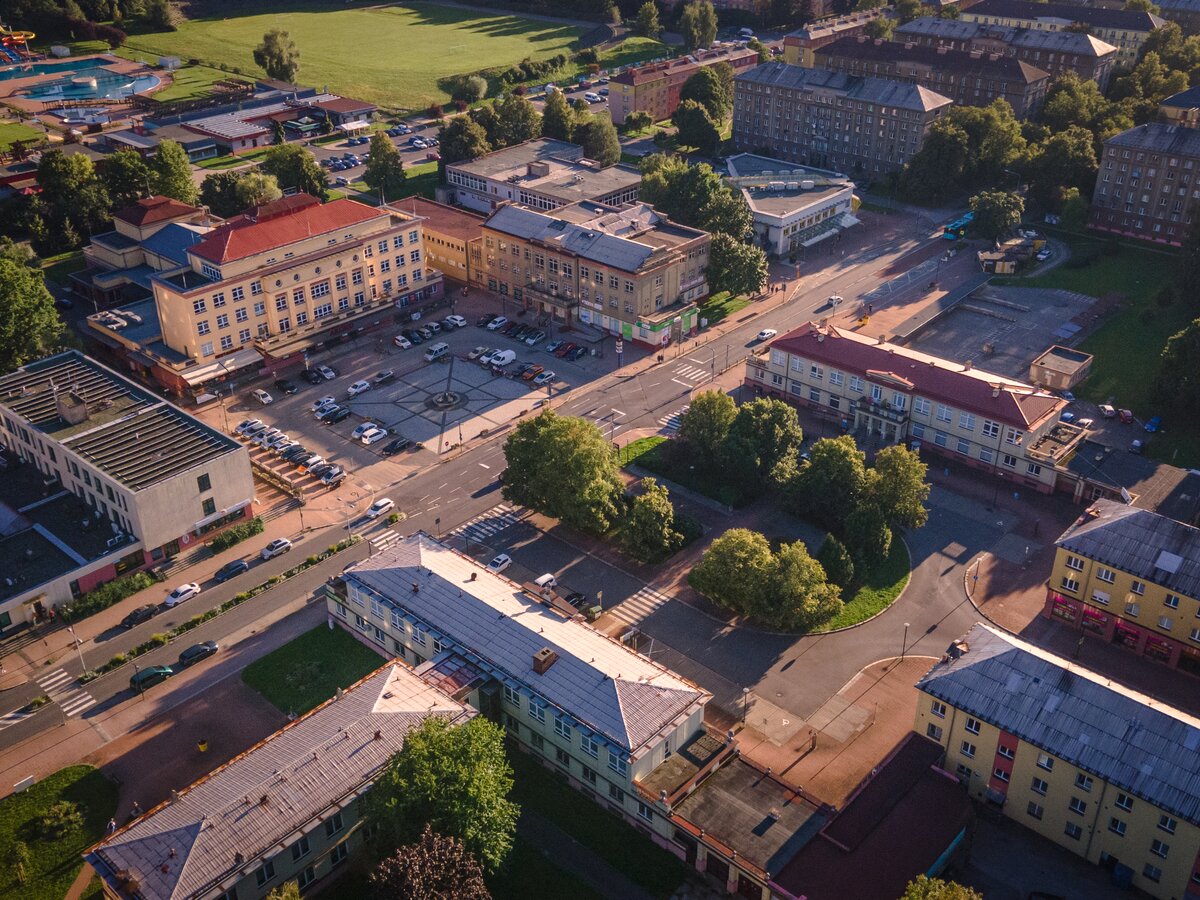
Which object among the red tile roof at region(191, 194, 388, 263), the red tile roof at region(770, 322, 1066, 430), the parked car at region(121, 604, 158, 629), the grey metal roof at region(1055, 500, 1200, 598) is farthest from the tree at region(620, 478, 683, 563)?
the red tile roof at region(191, 194, 388, 263)

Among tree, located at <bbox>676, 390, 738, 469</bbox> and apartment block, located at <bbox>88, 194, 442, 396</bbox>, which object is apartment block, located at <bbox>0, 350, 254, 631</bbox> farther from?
tree, located at <bbox>676, 390, 738, 469</bbox>

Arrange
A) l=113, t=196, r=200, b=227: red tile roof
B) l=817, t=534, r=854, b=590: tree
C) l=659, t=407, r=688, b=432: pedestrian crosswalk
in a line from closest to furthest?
l=817, t=534, r=854, b=590: tree
l=659, t=407, r=688, b=432: pedestrian crosswalk
l=113, t=196, r=200, b=227: red tile roof

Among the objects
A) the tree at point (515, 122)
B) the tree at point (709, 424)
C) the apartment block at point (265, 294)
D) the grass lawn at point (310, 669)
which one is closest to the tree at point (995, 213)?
the tree at point (515, 122)

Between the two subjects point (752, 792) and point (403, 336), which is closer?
point (752, 792)

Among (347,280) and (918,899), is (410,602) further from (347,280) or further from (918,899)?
(347,280)

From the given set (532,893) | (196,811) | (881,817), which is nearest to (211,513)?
(196,811)
